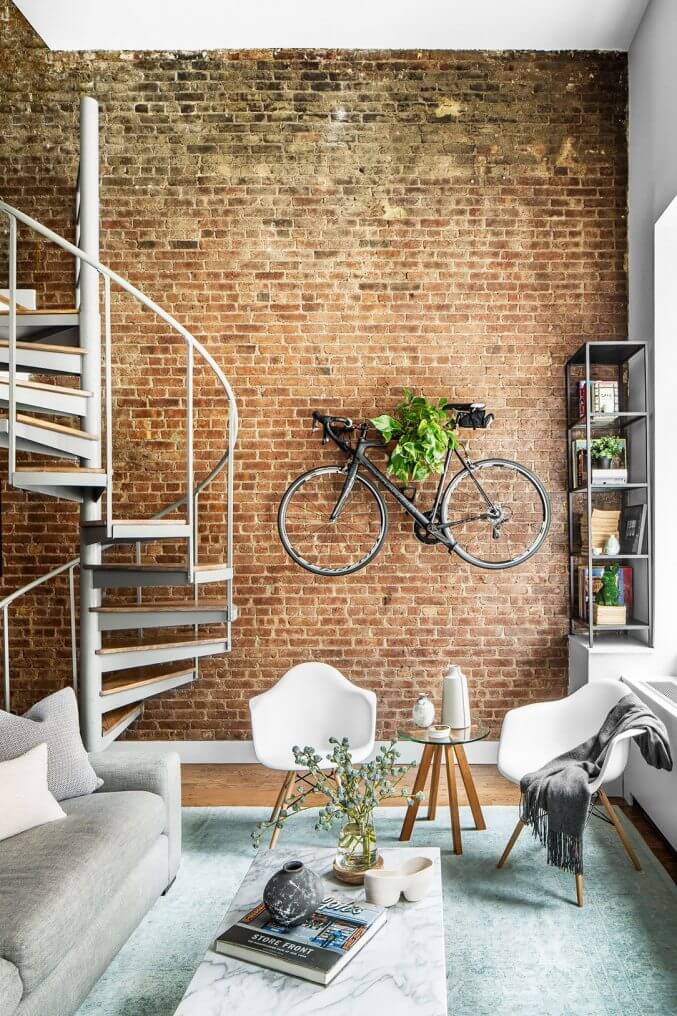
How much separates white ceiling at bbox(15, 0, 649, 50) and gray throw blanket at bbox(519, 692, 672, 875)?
152 inches

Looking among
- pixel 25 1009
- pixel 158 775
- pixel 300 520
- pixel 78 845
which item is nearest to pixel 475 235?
pixel 300 520

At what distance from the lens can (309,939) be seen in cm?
214

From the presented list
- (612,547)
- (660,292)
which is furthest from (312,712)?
(660,292)

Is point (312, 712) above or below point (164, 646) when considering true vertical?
below

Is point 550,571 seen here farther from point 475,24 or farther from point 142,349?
point 475,24

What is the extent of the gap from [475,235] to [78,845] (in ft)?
13.3

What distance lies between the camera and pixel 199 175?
497 cm

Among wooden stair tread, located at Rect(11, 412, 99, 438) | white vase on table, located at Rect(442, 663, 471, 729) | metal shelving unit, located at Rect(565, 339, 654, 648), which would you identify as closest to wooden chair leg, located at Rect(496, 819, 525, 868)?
white vase on table, located at Rect(442, 663, 471, 729)

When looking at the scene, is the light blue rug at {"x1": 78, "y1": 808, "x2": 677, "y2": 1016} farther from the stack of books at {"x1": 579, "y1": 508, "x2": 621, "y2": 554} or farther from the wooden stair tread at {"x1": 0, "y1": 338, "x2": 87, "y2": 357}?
the wooden stair tread at {"x1": 0, "y1": 338, "x2": 87, "y2": 357}

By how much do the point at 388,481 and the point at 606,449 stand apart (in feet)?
4.23

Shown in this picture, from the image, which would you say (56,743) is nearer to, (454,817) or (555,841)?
(454,817)

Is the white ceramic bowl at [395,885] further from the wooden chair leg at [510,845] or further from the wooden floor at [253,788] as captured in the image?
the wooden floor at [253,788]

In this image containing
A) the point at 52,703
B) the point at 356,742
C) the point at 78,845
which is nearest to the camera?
the point at 78,845

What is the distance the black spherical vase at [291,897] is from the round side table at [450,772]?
1.45m
